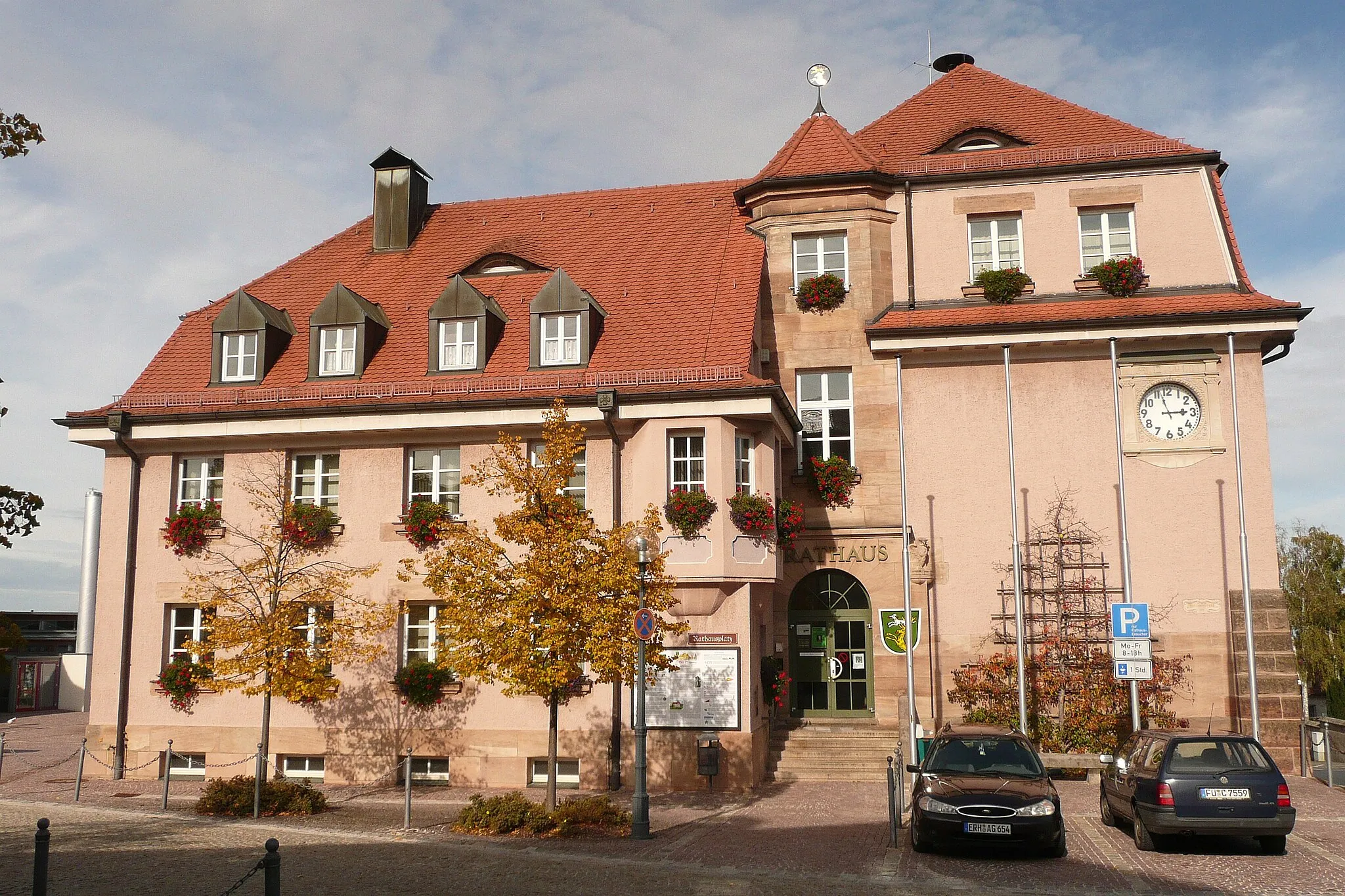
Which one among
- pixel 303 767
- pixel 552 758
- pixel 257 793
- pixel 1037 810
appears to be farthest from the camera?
pixel 303 767

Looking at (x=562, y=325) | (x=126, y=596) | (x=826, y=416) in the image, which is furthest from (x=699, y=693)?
(x=126, y=596)

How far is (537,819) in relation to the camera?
1509 centimetres

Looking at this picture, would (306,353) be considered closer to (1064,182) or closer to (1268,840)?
(1064,182)

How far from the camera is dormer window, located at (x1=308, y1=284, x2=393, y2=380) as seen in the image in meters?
23.3

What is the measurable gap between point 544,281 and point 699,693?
9.74m

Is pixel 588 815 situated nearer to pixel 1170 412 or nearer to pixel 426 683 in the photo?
pixel 426 683

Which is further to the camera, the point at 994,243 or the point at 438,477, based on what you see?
the point at 994,243

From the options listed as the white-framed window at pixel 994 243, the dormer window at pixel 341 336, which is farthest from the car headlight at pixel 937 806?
the dormer window at pixel 341 336

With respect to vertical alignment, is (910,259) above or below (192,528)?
above

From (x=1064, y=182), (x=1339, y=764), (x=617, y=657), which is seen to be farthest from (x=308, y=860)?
(x=1064, y=182)

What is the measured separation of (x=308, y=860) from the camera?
43.1ft

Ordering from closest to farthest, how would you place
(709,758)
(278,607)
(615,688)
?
(278,607) < (709,758) < (615,688)

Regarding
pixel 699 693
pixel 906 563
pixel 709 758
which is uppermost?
pixel 906 563

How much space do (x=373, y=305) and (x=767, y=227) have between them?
8669 millimetres
